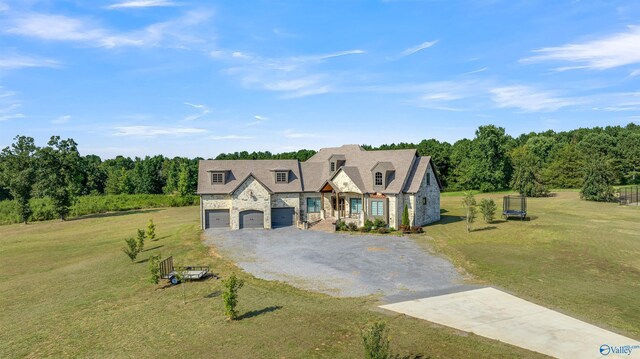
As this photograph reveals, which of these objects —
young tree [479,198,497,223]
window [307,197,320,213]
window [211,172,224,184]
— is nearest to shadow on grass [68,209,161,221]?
window [211,172,224,184]

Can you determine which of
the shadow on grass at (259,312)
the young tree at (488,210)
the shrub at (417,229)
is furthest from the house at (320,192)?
the shadow on grass at (259,312)

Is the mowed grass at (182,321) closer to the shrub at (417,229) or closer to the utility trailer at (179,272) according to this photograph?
the utility trailer at (179,272)

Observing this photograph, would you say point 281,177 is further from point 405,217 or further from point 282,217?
point 405,217

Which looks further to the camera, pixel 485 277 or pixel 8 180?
pixel 8 180

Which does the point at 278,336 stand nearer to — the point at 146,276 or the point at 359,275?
the point at 359,275

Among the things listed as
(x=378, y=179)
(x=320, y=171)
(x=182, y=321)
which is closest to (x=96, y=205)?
(x=320, y=171)

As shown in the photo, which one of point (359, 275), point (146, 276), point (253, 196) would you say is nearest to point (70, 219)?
point (253, 196)
